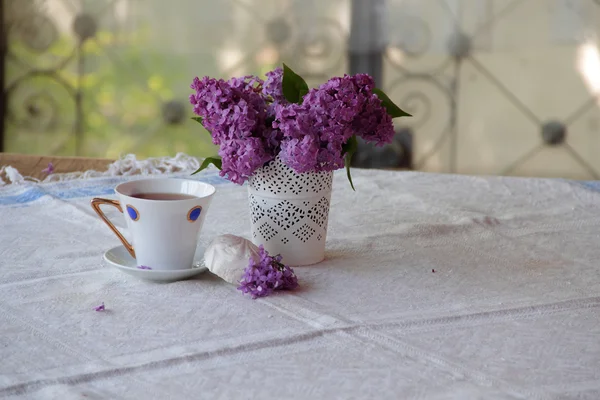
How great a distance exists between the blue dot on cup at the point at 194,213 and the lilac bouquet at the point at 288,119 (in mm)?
62

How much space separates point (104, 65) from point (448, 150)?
111 centimetres

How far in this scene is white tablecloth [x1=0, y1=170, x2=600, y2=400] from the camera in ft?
2.32

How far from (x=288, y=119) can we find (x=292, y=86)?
0.23ft

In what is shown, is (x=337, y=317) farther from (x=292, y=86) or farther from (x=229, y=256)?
(x=292, y=86)

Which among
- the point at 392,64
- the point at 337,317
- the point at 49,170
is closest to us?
the point at 337,317

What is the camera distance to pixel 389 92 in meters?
2.54

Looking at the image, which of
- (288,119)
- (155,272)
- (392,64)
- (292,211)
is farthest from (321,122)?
(392,64)

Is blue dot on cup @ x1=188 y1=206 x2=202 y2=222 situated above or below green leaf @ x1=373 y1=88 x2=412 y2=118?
below

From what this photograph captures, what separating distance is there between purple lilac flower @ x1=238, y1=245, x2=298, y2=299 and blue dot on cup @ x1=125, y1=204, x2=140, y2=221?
14 centimetres

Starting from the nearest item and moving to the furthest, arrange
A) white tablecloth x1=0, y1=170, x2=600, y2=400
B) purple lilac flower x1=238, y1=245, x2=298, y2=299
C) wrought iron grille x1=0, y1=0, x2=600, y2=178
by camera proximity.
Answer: white tablecloth x1=0, y1=170, x2=600, y2=400, purple lilac flower x1=238, y1=245, x2=298, y2=299, wrought iron grille x1=0, y1=0, x2=600, y2=178

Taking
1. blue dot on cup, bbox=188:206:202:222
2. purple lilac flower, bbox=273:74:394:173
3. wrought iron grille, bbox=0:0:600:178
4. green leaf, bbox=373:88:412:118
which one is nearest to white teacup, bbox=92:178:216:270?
blue dot on cup, bbox=188:206:202:222

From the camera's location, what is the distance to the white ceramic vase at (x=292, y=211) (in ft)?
3.34

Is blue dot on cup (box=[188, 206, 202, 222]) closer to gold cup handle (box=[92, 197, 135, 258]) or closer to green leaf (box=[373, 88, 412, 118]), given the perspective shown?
→ gold cup handle (box=[92, 197, 135, 258])

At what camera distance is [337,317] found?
85 cm
